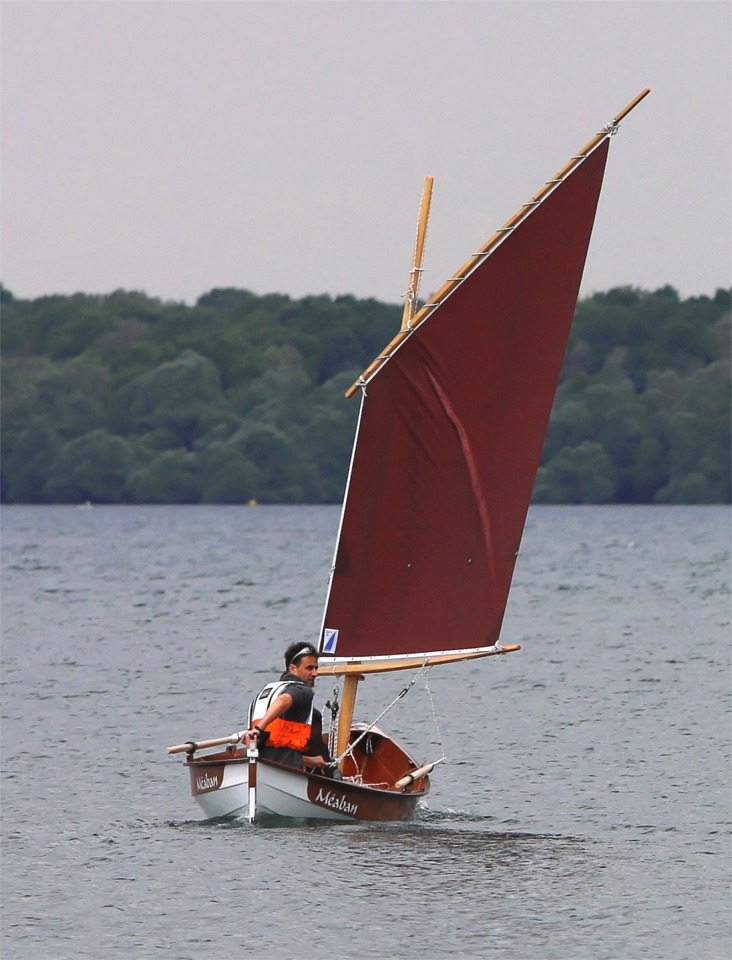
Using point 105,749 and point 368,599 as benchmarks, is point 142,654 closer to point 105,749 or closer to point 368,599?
point 105,749

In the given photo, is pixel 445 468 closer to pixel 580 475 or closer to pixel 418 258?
pixel 418 258

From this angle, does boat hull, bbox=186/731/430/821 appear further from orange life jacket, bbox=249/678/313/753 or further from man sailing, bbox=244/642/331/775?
orange life jacket, bbox=249/678/313/753

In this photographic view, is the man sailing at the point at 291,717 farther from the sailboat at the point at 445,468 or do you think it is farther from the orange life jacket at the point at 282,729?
the sailboat at the point at 445,468

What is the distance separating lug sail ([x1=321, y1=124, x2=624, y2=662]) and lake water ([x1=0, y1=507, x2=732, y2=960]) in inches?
127

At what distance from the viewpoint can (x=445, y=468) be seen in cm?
2795

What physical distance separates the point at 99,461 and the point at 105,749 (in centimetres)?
15162

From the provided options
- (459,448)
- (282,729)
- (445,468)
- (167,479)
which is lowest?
(282,729)

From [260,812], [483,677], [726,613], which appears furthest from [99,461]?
[260,812]

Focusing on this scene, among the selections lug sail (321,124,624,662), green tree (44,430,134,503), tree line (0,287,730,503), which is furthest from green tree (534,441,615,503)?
lug sail (321,124,624,662)

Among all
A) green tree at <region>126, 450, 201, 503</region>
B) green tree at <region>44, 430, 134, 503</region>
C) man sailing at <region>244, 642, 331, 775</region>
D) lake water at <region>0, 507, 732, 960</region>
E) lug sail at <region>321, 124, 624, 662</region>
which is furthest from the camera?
green tree at <region>126, 450, 201, 503</region>

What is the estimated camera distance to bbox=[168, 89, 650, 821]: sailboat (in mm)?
26938

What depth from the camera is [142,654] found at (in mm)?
57625

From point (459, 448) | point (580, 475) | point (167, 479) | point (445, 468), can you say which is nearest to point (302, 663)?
point (445, 468)

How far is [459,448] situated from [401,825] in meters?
5.69
